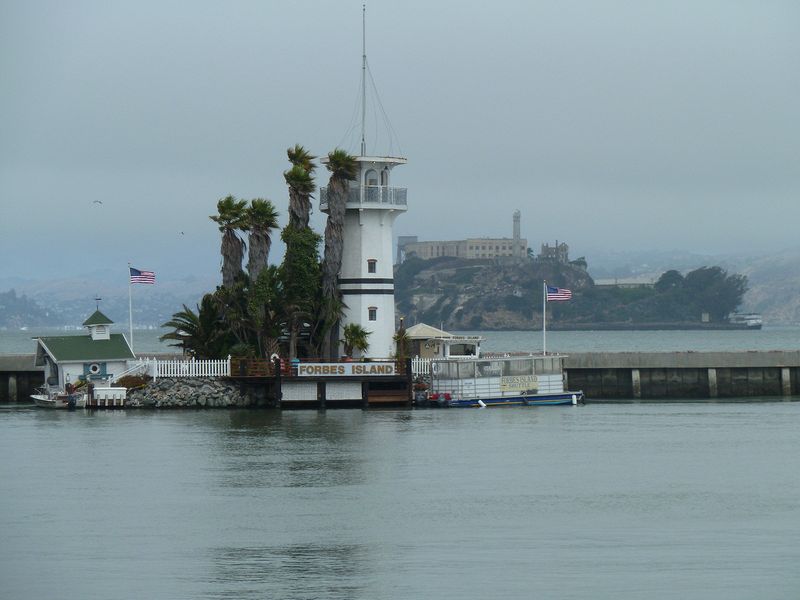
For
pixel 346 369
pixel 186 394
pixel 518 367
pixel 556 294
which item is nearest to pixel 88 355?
pixel 186 394

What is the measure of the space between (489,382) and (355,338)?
6308mm

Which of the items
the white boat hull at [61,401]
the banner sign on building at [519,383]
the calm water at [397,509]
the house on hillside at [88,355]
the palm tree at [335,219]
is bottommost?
the calm water at [397,509]

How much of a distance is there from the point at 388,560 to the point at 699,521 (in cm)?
851

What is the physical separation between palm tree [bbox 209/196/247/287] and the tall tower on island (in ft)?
12.4

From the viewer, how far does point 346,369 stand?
63.3m

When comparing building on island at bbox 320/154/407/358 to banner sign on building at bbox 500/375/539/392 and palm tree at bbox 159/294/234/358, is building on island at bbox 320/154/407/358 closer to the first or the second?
banner sign on building at bbox 500/375/539/392


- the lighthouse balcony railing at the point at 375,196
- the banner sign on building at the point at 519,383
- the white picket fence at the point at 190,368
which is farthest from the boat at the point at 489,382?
the white picket fence at the point at 190,368

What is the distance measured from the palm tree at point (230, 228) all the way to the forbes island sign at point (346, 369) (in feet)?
20.5

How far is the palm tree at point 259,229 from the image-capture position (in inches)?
2601

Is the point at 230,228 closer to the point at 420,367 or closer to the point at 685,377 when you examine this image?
the point at 420,367

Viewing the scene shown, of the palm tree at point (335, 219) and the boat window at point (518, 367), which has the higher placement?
the palm tree at point (335, 219)

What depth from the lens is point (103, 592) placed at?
1102 inches

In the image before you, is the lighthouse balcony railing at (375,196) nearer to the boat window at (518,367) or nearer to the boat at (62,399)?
the boat window at (518,367)

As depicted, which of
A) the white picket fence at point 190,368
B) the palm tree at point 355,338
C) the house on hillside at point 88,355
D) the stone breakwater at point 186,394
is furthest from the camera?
the palm tree at point 355,338
